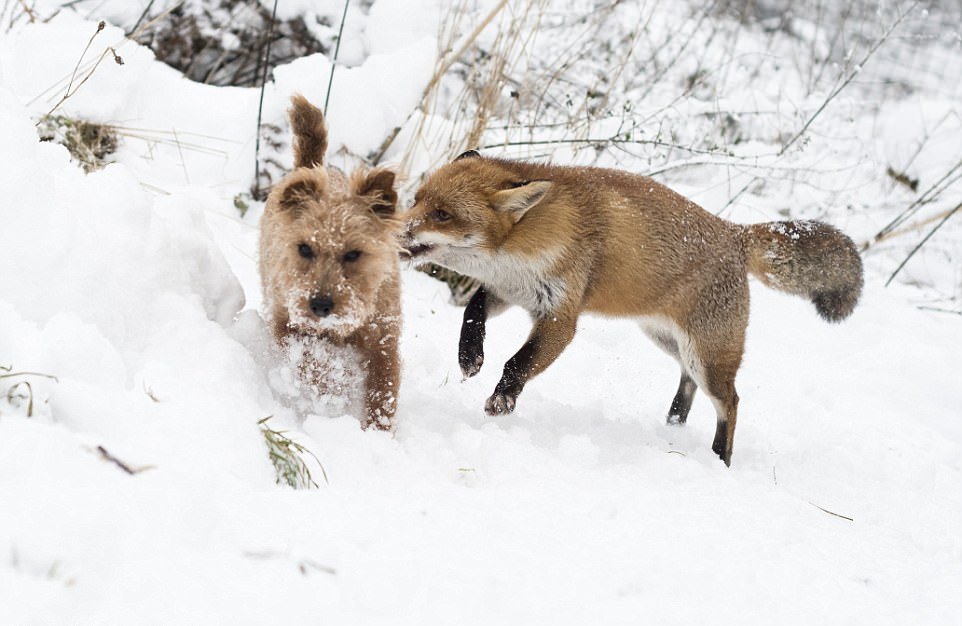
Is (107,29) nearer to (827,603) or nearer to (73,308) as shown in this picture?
(73,308)

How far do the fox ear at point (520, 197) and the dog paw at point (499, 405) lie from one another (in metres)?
1.06

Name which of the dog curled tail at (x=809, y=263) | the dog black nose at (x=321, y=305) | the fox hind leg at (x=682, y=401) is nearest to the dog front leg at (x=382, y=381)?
the dog black nose at (x=321, y=305)

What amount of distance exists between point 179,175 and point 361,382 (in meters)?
3.69

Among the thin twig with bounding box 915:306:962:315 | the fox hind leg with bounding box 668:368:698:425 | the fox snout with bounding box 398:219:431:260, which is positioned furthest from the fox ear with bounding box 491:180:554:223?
the thin twig with bounding box 915:306:962:315

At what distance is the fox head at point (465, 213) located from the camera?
467 cm

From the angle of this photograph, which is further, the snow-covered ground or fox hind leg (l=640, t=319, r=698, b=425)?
fox hind leg (l=640, t=319, r=698, b=425)

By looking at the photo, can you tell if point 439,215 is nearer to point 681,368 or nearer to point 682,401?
point 681,368

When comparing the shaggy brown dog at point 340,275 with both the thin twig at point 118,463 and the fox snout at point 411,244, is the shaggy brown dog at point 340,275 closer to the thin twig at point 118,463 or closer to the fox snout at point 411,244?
the fox snout at point 411,244

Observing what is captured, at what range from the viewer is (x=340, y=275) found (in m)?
3.72

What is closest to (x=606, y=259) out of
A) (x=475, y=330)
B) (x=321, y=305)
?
(x=475, y=330)

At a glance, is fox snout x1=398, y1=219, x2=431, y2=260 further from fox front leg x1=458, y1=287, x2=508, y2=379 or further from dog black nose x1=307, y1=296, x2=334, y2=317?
dog black nose x1=307, y1=296, x2=334, y2=317

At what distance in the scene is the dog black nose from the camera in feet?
11.7

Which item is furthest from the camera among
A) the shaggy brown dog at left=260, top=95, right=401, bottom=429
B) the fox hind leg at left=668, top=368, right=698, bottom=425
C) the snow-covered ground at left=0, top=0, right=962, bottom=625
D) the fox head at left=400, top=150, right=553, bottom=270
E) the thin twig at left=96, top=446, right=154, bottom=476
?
the fox hind leg at left=668, top=368, right=698, bottom=425

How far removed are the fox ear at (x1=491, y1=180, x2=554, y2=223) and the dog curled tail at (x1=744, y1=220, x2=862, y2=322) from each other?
1708 mm
